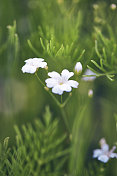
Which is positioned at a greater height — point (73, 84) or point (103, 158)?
point (73, 84)

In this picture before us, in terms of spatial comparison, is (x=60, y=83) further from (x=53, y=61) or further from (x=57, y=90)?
(x=53, y=61)

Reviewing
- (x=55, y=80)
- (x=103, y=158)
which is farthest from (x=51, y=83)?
(x=103, y=158)

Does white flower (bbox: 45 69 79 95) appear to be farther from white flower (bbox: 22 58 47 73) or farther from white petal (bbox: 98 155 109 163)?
white petal (bbox: 98 155 109 163)

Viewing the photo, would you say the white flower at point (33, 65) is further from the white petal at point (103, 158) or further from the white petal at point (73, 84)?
the white petal at point (103, 158)

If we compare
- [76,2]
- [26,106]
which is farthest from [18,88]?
[76,2]

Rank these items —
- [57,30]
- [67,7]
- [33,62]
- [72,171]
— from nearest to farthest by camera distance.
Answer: [33,62], [72,171], [57,30], [67,7]

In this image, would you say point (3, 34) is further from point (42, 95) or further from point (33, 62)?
point (33, 62)

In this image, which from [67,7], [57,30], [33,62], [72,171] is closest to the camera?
[33,62]

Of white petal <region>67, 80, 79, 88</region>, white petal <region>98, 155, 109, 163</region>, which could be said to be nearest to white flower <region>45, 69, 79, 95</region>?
white petal <region>67, 80, 79, 88</region>

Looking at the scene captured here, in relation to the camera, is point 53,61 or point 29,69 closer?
point 29,69
